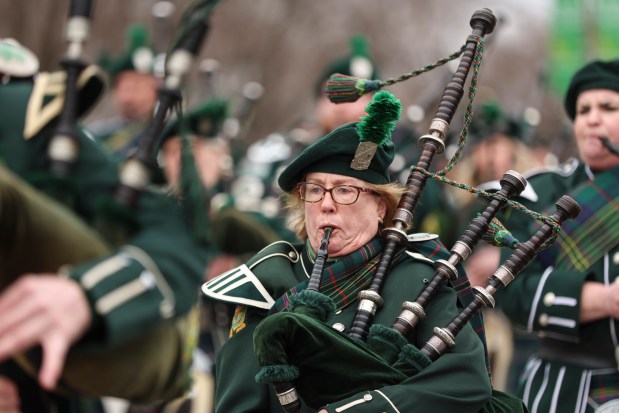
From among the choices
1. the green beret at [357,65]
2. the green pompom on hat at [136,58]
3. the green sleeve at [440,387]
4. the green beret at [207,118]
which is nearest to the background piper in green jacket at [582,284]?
the green sleeve at [440,387]

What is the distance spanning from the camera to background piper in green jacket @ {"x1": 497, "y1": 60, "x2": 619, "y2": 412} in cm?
474

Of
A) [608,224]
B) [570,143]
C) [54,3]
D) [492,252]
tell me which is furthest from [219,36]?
[608,224]

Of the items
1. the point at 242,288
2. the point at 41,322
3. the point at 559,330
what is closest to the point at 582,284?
the point at 559,330

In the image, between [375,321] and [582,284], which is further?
[582,284]

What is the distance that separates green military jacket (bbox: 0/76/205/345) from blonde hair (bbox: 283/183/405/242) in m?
1.37

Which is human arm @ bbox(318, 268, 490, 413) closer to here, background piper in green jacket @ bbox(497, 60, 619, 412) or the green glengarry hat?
the green glengarry hat

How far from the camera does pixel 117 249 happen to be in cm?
267

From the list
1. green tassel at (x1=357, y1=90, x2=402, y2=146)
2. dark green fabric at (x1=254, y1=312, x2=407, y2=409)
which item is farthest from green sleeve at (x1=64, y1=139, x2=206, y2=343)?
green tassel at (x1=357, y1=90, x2=402, y2=146)

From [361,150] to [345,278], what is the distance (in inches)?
17.3

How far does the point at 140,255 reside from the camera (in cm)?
263

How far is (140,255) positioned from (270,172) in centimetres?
770

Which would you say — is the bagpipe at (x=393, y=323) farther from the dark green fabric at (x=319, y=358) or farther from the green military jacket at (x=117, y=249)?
the green military jacket at (x=117, y=249)

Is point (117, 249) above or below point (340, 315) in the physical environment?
above

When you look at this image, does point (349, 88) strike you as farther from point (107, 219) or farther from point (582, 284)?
point (107, 219)
